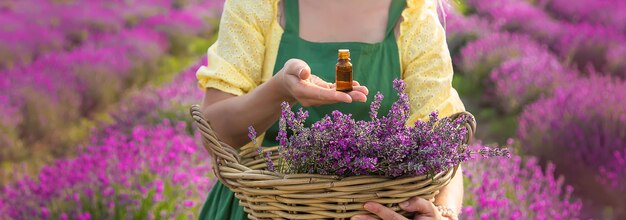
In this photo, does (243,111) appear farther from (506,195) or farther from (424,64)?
(506,195)

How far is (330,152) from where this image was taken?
1.52 meters

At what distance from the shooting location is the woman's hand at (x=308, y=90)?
1.57 metres

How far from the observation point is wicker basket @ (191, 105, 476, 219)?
1521 millimetres

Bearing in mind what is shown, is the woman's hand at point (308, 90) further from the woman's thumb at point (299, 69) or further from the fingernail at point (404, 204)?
the fingernail at point (404, 204)

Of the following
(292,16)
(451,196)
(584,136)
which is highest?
(292,16)

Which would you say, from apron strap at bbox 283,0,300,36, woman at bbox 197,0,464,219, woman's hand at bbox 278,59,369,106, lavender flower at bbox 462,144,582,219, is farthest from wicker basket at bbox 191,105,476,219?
lavender flower at bbox 462,144,582,219

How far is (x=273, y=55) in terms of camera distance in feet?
6.82

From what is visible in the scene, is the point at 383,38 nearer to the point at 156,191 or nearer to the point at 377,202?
the point at 377,202

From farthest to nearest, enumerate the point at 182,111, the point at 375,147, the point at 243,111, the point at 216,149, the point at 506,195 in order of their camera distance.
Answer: the point at 182,111, the point at 506,195, the point at 243,111, the point at 216,149, the point at 375,147

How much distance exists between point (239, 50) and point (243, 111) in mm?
213

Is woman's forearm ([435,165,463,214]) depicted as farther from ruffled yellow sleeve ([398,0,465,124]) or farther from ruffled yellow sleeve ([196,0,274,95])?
ruffled yellow sleeve ([196,0,274,95])

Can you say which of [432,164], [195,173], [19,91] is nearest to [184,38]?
[19,91]

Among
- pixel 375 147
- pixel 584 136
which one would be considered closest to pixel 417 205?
pixel 375 147

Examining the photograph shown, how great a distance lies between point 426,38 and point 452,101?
0.17 m
